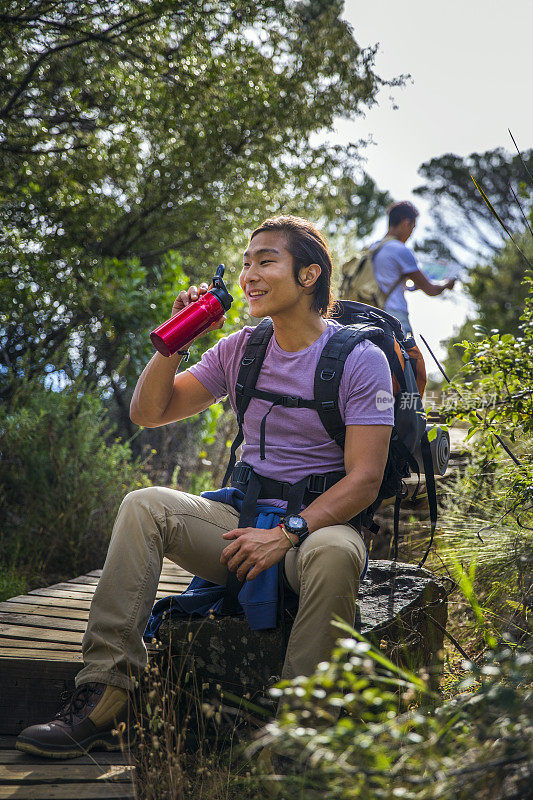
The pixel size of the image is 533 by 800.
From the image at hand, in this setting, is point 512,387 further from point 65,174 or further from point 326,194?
point 326,194

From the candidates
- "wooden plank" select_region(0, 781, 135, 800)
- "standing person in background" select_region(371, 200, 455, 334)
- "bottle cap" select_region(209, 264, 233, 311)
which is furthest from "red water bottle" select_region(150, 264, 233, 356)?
"standing person in background" select_region(371, 200, 455, 334)

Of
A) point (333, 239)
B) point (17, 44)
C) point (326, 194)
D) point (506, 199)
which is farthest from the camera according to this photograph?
point (506, 199)

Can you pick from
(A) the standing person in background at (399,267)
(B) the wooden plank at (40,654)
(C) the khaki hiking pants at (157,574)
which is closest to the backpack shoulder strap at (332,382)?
(C) the khaki hiking pants at (157,574)

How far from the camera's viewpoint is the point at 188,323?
107 inches

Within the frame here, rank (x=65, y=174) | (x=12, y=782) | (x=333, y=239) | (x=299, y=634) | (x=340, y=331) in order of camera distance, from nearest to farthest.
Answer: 1. (x=12, y=782)
2. (x=299, y=634)
3. (x=340, y=331)
4. (x=65, y=174)
5. (x=333, y=239)

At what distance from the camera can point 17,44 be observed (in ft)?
15.9

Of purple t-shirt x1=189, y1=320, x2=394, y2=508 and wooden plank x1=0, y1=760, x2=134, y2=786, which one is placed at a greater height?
purple t-shirt x1=189, y1=320, x2=394, y2=508

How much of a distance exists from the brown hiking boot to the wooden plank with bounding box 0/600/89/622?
0.98 meters

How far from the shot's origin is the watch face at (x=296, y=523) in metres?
2.38

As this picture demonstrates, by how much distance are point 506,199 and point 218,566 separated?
1896cm

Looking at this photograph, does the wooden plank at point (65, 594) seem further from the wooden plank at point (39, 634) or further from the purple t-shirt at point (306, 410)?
the purple t-shirt at point (306, 410)

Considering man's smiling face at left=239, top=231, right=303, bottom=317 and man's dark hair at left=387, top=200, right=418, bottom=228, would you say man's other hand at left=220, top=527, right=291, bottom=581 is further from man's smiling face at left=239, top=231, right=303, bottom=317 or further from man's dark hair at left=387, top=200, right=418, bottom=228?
man's dark hair at left=387, top=200, right=418, bottom=228

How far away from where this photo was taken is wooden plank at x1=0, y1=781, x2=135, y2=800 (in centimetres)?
188

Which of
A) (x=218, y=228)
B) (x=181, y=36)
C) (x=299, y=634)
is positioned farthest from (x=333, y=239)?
(x=299, y=634)
